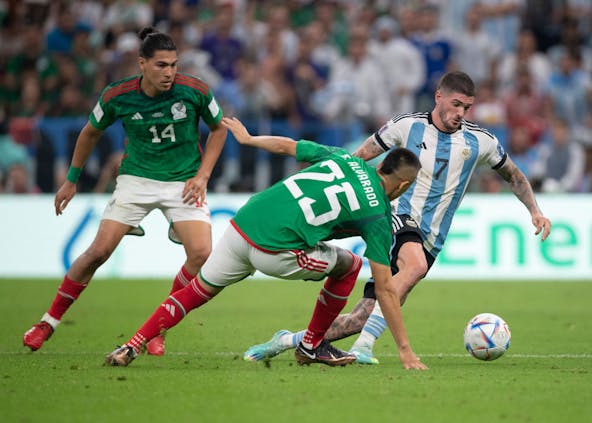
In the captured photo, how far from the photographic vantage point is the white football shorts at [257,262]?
7.14m

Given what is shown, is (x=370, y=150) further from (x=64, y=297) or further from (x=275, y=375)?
(x=64, y=297)

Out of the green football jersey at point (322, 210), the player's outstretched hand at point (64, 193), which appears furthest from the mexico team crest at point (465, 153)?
the player's outstretched hand at point (64, 193)

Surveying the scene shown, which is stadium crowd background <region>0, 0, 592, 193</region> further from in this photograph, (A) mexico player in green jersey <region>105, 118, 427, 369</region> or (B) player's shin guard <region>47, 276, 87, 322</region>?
(A) mexico player in green jersey <region>105, 118, 427, 369</region>

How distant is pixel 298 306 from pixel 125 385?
6282mm

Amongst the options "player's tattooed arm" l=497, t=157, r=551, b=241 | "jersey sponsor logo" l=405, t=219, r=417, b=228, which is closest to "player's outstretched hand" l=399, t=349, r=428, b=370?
"jersey sponsor logo" l=405, t=219, r=417, b=228

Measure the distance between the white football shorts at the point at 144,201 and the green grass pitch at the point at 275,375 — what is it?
Result: 1.11 meters

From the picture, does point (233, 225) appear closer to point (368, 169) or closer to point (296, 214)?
point (296, 214)

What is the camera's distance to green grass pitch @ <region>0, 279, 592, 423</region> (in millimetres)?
5820

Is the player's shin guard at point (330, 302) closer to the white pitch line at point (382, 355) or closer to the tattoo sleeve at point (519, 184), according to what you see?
the white pitch line at point (382, 355)

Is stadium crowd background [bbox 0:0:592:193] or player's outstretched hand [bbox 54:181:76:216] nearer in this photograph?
player's outstretched hand [bbox 54:181:76:216]

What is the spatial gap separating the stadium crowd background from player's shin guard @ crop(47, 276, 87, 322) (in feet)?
25.9

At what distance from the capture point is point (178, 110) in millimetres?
8531

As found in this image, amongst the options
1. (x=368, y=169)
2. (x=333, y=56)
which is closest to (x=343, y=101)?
(x=333, y=56)

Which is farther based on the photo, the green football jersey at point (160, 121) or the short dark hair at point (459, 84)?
the green football jersey at point (160, 121)
